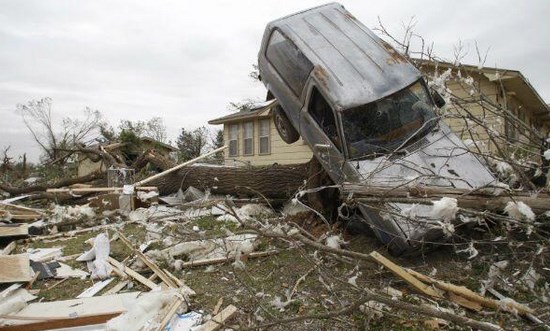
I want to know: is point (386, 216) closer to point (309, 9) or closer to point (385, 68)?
point (385, 68)

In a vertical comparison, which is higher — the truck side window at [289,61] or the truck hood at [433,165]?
the truck side window at [289,61]

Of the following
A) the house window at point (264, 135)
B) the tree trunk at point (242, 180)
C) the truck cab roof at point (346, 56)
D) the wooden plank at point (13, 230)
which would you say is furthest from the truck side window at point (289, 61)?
the house window at point (264, 135)

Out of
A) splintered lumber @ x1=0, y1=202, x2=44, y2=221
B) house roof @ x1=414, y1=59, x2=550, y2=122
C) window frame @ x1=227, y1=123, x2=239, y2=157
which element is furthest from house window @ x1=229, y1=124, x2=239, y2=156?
house roof @ x1=414, y1=59, x2=550, y2=122

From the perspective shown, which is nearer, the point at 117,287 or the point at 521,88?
the point at 117,287

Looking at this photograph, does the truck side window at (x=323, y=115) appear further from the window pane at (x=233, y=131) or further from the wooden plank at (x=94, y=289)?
the window pane at (x=233, y=131)

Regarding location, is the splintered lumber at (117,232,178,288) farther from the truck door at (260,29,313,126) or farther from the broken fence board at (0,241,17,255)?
the truck door at (260,29,313,126)

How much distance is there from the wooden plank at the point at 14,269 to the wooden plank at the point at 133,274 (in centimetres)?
91

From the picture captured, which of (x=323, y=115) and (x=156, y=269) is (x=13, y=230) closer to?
(x=156, y=269)

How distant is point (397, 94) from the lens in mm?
5301

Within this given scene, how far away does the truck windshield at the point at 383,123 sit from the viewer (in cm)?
507

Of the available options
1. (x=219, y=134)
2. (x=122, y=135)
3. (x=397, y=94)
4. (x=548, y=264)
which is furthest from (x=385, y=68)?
(x=219, y=134)

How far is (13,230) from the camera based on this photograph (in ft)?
21.6

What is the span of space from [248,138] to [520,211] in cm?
1537

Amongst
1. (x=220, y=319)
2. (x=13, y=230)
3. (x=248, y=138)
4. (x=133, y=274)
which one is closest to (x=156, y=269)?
(x=133, y=274)
